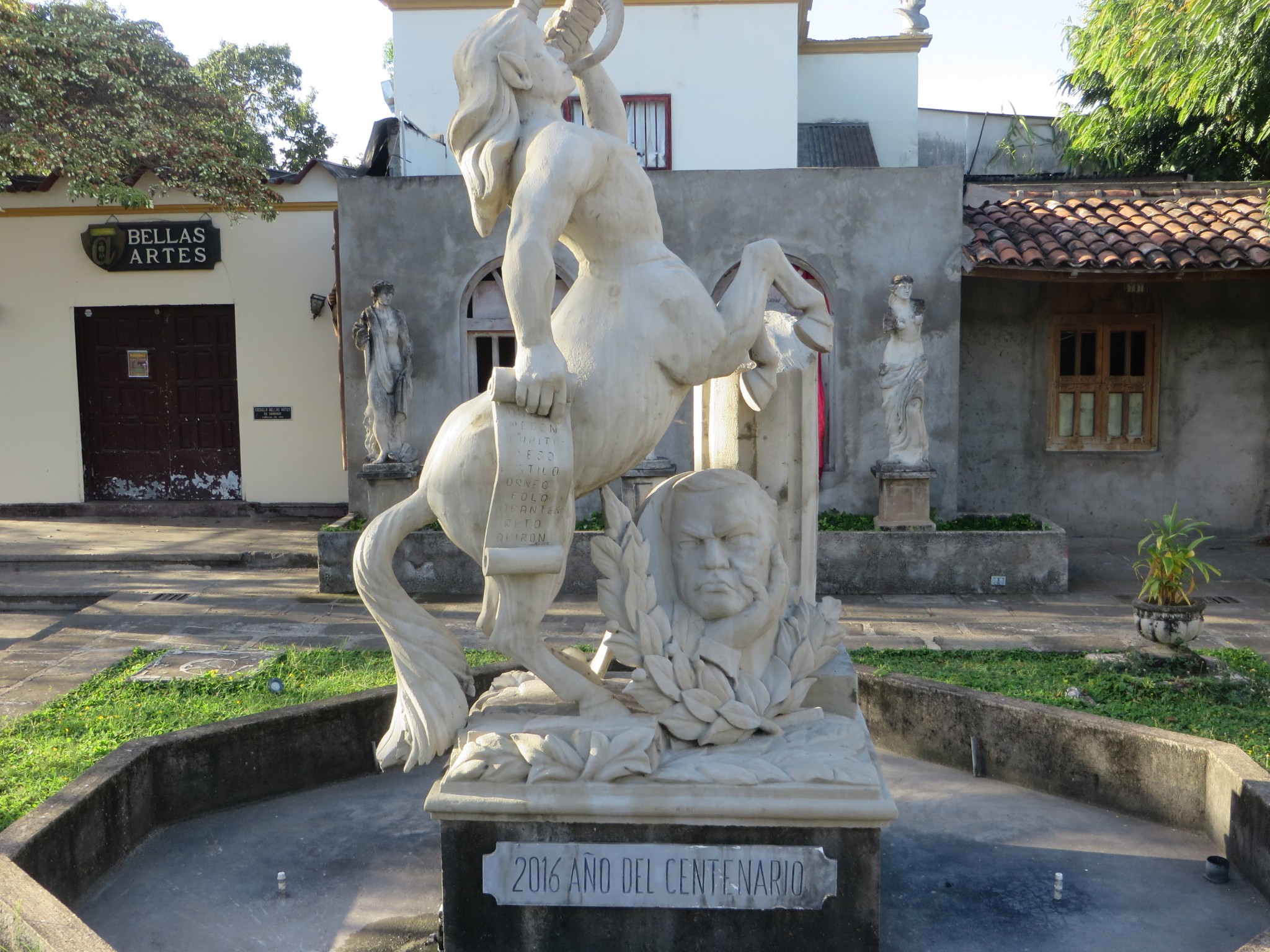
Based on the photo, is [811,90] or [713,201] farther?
[811,90]

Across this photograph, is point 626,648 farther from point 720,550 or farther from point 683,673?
point 720,550

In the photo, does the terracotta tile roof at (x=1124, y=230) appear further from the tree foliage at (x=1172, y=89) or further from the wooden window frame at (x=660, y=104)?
the wooden window frame at (x=660, y=104)

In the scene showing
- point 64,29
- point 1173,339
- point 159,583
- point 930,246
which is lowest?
point 159,583

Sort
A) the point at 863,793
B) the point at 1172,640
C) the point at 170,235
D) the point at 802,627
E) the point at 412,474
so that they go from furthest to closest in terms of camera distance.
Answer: the point at 170,235 < the point at 412,474 < the point at 1172,640 < the point at 802,627 < the point at 863,793

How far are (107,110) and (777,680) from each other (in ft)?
32.3

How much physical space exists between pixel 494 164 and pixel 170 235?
11.5 metres

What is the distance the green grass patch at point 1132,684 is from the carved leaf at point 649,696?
235cm

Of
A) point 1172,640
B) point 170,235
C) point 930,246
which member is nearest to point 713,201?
point 930,246

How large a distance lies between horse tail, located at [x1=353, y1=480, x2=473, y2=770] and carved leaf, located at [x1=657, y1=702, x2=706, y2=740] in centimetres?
64

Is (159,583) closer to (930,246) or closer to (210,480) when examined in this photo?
(210,480)

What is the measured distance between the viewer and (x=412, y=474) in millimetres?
9695

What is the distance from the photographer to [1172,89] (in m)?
11.2

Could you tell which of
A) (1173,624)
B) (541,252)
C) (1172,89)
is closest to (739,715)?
(541,252)

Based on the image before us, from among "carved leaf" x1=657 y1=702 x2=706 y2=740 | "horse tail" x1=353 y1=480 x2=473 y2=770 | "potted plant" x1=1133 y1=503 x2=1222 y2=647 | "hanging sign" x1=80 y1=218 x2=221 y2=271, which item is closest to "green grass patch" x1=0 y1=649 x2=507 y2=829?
"horse tail" x1=353 y1=480 x2=473 y2=770
